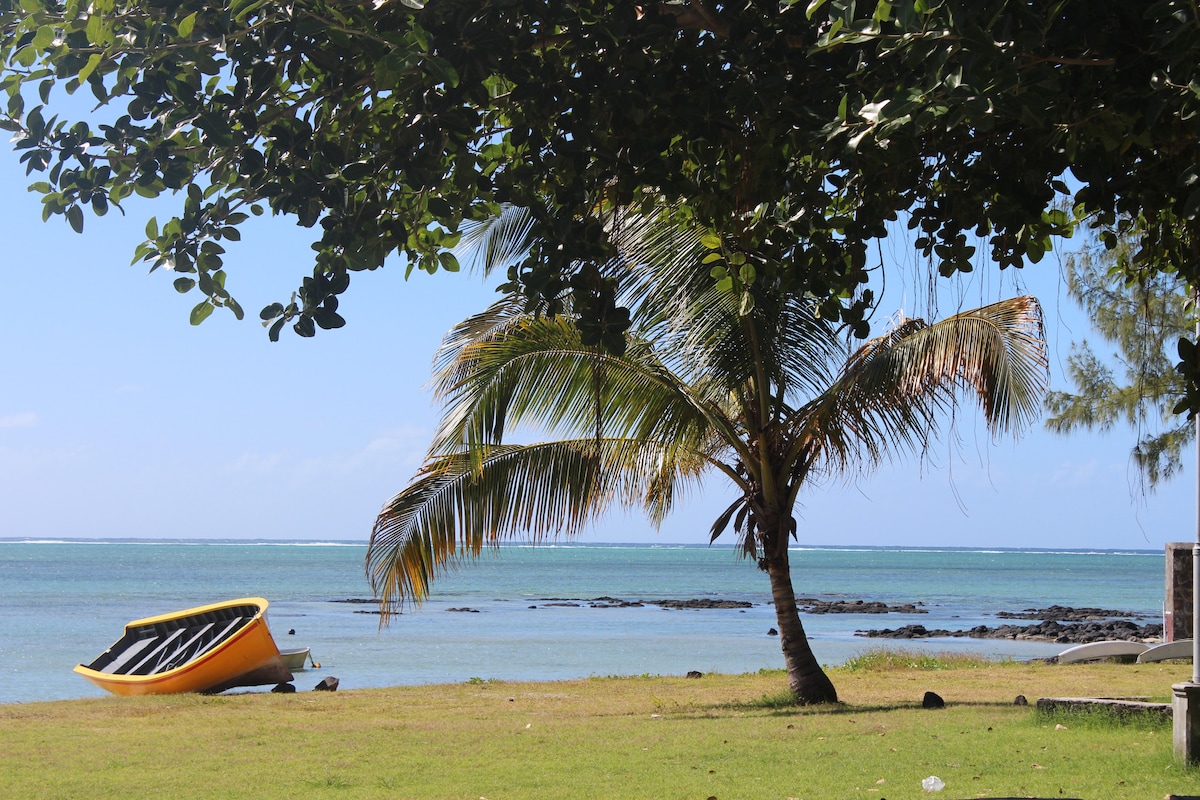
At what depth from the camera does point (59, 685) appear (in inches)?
715

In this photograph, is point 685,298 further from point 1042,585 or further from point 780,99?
point 1042,585

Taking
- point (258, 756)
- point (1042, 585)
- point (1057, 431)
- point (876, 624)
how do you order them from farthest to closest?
point (1042, 585) < point (876, 624) < point (1057, 431) < point (258, 756)

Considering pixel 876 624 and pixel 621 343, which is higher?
pixel 621 343

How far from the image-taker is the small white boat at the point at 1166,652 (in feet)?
47.0

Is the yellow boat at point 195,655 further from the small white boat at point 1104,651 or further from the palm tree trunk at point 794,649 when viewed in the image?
the small white boat at point 1104,651

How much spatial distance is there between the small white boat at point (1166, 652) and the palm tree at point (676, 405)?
20.6ft

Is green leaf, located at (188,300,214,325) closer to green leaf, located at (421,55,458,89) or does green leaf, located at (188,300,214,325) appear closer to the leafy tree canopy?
the leafy tree canopy

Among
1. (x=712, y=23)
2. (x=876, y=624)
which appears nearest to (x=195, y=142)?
(x=712, y=23)

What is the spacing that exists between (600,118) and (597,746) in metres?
5.71

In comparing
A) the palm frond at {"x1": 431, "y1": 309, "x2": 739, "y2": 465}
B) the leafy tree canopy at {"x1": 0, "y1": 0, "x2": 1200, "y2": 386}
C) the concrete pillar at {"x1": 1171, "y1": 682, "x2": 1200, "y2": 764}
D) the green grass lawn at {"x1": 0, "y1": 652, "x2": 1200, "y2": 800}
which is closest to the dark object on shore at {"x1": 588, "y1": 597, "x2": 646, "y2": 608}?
the green grass lawn at {"x1": 0, "y1": 652, "x2": 1200, "y2": 800}

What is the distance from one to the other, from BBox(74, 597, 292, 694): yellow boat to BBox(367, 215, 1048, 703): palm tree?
5086 millimetres

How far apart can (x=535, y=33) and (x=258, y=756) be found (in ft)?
20.5

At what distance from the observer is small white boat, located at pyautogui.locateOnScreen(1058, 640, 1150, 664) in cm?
1479

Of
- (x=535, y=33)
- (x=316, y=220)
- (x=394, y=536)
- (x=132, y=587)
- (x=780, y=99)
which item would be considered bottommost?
(x=132, y=587)
